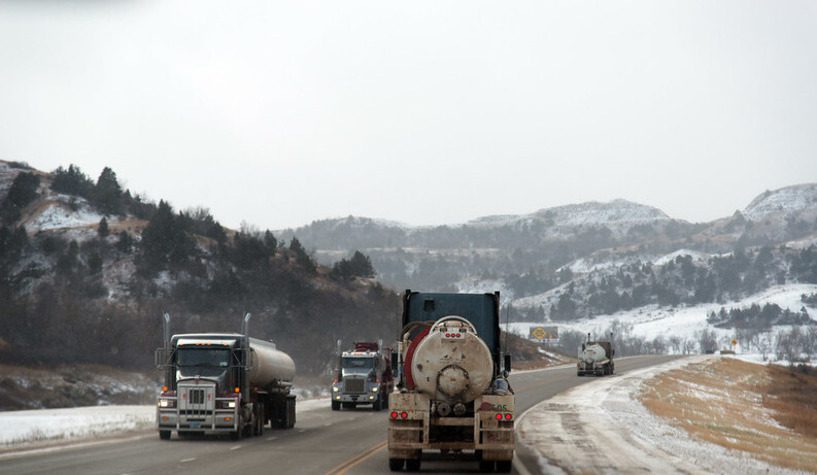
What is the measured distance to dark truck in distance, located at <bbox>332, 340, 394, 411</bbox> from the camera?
4722cm

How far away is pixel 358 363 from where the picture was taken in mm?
47031

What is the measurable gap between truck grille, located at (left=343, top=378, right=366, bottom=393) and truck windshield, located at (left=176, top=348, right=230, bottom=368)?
55.3 feet

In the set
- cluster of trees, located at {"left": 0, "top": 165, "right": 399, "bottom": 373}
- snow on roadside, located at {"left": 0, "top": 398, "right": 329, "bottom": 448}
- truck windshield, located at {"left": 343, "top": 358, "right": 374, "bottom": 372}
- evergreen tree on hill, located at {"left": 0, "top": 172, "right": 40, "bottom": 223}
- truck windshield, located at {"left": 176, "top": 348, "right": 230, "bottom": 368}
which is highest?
evergreen tree on hill, located at {"left": 0, "top": 172, "right": 40, "bottom": 223}

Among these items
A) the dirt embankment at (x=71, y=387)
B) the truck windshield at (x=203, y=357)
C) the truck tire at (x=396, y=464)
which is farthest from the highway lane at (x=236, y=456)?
the dirt embankment at (x=71, y=387)

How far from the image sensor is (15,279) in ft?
338

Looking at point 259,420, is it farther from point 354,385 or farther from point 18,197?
point 18,197

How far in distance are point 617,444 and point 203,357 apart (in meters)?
12.3

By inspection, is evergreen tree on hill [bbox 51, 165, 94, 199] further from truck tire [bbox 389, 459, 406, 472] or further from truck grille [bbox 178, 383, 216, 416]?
truck tire [bbox 389, 459, 406, 472]

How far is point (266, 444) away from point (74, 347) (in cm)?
5251

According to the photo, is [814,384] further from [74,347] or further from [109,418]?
[109,418]

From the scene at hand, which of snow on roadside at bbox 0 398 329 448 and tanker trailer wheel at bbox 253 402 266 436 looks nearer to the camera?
snow on roadside at bbox 0 398 329 448

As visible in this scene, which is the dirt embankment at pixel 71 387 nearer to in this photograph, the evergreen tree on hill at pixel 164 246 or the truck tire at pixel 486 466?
the evergreen tree on hill at pixel 164 246

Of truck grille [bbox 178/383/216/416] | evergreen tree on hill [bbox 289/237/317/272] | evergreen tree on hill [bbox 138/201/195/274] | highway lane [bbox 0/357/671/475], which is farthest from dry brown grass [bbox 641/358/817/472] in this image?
evergreen tree on hill [bbox 138/201/195/274]

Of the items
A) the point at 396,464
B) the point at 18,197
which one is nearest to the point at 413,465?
the point at 396,464
